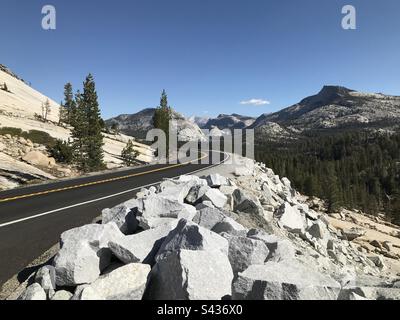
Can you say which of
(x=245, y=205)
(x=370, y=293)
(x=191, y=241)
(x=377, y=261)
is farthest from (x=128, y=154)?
(x=370, y=293)

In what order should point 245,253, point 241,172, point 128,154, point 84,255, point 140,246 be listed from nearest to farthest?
point 84,255
point 245,253
point 140,246
point 241,172
point 128,154

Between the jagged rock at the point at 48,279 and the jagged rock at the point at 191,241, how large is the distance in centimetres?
172

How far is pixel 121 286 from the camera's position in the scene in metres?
4.67

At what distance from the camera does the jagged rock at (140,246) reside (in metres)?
5.66

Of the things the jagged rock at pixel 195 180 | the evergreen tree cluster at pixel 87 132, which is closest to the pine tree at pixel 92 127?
Answer: the evergreen tree cluster at pixel 87 132

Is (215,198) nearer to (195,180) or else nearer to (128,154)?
(195,180)

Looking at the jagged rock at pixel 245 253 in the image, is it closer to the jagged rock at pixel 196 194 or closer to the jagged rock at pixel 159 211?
the jagged rock at pixel 159 211

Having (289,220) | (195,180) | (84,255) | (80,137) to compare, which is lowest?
(289,220)

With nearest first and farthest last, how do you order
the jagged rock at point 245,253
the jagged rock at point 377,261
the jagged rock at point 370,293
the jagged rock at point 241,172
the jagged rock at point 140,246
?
the jagged rock at point 370,293, the jagged rock at point 245,253, the jagged rock at point 140,246, the jagged rock at point 377,261, the jagged rock at point 241,172

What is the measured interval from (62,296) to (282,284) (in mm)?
3326

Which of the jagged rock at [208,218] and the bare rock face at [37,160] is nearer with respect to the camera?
the jagged rock at [208,218]

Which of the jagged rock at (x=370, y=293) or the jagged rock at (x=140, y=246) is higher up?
the jagged rock at (x=140, y=246)

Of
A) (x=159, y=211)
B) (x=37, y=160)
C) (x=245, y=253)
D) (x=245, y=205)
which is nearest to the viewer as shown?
(x=245, y=253)
